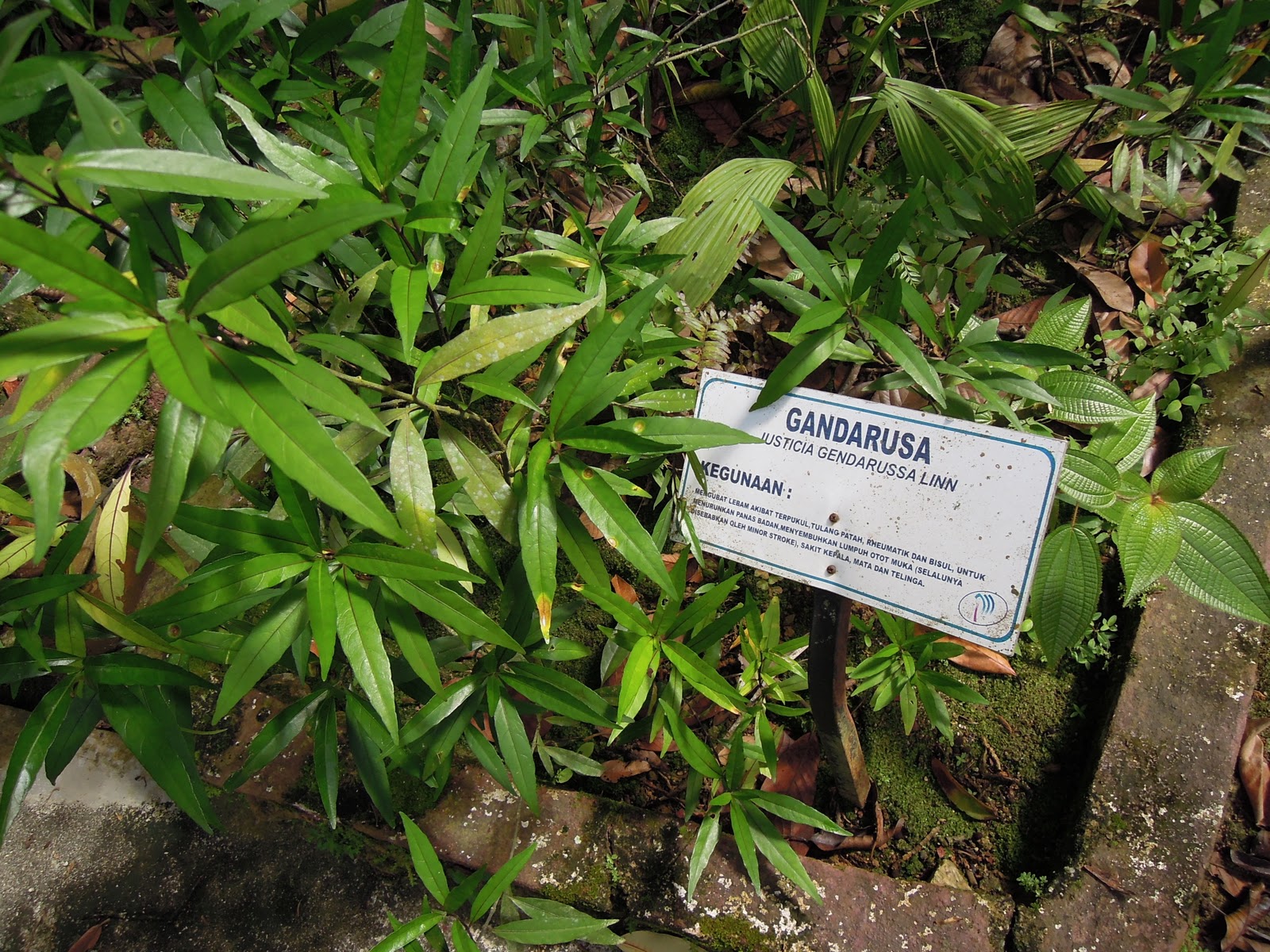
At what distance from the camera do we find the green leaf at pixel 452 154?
36.0 inches

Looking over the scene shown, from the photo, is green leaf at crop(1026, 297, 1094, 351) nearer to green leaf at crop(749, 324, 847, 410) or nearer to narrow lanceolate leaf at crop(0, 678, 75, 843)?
green leaf at crop(749, 324, 847, 410)

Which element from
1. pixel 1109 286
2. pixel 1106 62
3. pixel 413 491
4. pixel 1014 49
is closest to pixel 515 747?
pixel 413 491

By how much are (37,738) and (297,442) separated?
82cm

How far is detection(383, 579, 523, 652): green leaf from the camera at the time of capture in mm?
917

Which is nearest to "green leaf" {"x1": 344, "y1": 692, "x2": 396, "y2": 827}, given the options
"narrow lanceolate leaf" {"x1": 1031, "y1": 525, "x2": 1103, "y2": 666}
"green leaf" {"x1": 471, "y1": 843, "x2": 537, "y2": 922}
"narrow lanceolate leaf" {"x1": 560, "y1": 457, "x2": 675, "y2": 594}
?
"green leaf" {"x1": 471, "y1": 843, "x2": 537, "y2": 922}

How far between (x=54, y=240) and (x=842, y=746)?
139cm

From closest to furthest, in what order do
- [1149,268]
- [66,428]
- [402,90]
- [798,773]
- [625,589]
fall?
[66,428] → [402,90] → [798,773] → [625,589] → [1149,268]

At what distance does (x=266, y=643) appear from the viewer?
95 centimetres

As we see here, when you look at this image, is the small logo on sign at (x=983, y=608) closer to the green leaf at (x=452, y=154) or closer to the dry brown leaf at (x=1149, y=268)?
the green leaf at (x=452, y=154)

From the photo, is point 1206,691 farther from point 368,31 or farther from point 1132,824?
point 368,31

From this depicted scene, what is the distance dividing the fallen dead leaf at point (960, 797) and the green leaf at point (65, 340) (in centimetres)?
167

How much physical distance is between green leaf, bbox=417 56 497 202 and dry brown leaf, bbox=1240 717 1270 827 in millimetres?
1852

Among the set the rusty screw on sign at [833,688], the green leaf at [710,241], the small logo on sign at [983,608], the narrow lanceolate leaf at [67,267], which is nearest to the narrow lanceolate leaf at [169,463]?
the narrow lanceolate leaf at [67,267]

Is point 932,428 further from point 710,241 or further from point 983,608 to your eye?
point 710,241
